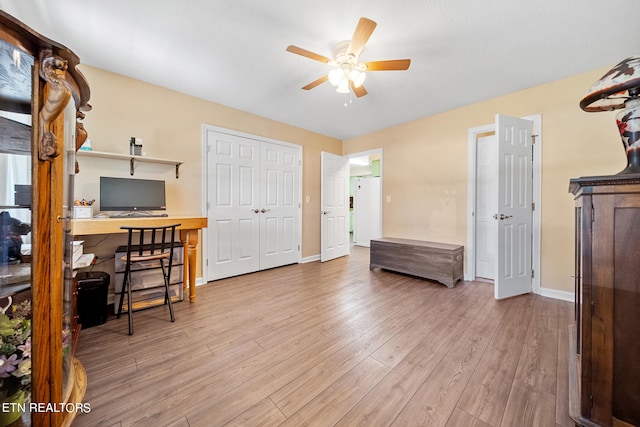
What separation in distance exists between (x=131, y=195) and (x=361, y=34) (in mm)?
2726

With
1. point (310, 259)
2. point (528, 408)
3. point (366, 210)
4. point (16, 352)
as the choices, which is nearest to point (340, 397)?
point (528, 408)

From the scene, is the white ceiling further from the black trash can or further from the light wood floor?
the light wood floor

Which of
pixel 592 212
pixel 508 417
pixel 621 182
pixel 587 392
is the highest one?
pixel 621 182

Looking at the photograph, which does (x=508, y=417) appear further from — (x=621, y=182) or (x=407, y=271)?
(x=407, y=271)

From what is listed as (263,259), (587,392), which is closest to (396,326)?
(587,392)

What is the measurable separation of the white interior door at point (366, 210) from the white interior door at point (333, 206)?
4.72 feet

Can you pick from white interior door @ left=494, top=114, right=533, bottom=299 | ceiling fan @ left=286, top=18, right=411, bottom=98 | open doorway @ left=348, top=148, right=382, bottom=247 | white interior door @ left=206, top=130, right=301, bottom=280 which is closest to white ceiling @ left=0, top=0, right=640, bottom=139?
ceiling fan @ left=286, top=18, right=411, bottom=98

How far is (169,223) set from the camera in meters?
2.33

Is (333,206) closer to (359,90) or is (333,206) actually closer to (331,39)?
(359,90)

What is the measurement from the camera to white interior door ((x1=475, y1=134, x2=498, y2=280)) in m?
3.33

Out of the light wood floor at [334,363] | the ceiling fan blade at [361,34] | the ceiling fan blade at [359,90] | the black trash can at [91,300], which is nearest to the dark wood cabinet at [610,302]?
the light wood floor at [334,363]

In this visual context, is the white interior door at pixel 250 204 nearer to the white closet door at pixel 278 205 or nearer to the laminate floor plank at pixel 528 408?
the white closet door at pixel 278 205

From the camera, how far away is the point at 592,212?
1.03 m

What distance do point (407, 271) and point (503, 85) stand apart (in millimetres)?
2623
